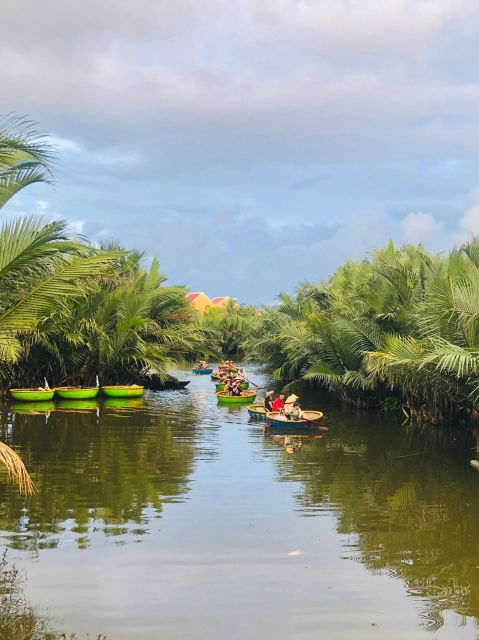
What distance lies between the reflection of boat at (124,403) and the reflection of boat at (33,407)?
6.19 feet

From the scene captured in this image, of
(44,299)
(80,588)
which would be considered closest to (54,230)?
(44,299)

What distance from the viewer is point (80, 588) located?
299 inches

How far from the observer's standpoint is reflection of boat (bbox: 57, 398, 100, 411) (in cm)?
2375

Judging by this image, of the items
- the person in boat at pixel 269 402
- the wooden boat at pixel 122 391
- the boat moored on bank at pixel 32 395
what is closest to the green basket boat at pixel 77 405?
the boat moored on bank at pixel 32 395

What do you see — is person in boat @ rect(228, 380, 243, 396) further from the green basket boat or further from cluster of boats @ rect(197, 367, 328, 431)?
the green basket boat

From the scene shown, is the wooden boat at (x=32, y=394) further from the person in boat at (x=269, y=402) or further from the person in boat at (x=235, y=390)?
the person in boat at (x=269, y=402)

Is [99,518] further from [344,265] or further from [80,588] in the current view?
[344,265]

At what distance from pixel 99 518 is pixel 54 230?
4325 millimetres

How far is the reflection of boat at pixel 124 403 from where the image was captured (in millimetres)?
24381

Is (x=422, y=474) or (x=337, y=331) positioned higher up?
(x=337, y=331)

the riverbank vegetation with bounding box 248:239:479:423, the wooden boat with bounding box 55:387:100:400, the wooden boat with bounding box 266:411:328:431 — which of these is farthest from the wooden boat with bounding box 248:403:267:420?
the wooden boat with bounding box 55:387:100:400

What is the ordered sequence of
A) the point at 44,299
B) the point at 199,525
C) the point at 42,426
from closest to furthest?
the point at 44,299 → the point at 199,525 → the point at 42,426

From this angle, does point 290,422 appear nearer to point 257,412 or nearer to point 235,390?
point 257,412

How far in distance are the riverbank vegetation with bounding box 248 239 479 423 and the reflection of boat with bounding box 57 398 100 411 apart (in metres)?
7.43
